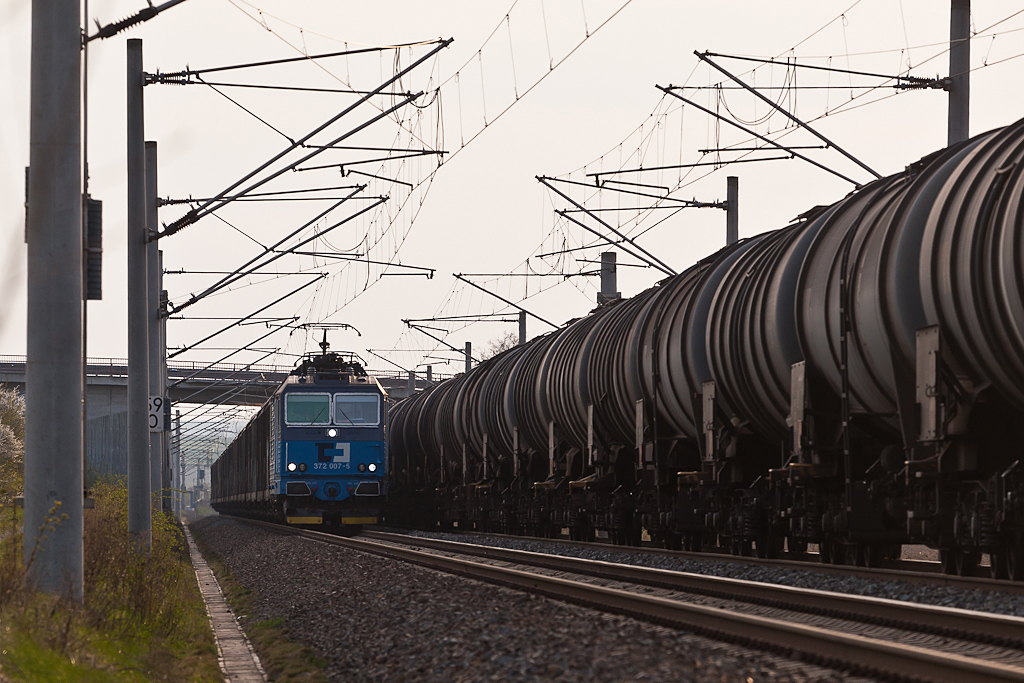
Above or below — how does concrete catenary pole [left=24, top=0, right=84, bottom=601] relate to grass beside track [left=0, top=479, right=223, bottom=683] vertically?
above

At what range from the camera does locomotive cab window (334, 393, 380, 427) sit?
3006cm

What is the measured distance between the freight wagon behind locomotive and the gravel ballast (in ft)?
47.4

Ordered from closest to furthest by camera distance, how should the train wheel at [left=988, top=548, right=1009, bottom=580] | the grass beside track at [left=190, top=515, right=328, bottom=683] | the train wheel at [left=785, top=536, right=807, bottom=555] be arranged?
the grass beside track at [left=190, top=515, right=328, bottom=683] → the train wheel at [left=988, top=548, right=1009, bottom=580] → the train wheel at [left=785, top=536, right=807, bottom=555]

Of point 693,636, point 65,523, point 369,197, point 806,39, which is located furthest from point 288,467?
point 693,636

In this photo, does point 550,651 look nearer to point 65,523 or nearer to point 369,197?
point 65,523

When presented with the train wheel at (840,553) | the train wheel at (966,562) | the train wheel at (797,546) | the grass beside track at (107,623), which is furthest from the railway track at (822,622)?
the grass beside track at (107,623)

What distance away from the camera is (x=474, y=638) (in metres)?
8.60

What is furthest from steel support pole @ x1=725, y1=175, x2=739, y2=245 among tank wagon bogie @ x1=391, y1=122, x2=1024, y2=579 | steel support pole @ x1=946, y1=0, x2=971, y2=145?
steel support pole @ x1=946, y1=0, x2=971, y2=145

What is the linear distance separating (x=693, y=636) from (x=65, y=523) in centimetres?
446

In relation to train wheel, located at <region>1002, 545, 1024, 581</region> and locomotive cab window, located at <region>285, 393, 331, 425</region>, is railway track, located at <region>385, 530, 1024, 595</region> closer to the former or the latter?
train wheel, located at <region>1002, 545, 1024, 581</region>

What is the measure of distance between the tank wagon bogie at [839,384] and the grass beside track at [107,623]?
19.1ft

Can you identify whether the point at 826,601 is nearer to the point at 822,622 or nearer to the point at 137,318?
the point at 822,622

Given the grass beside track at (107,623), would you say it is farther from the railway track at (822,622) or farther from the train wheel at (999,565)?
the train wheel at (999,565)

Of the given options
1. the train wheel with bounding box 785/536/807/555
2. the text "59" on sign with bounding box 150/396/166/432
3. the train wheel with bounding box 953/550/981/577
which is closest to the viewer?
the train wheel with bounding box 953/550/981/577
